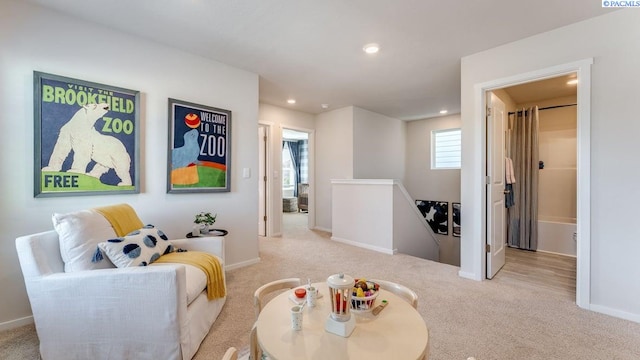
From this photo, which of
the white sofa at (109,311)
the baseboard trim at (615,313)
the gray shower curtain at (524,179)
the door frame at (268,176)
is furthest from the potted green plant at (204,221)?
the gray shower curtain at (524,179)

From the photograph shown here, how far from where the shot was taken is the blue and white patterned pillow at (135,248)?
1.75 metres

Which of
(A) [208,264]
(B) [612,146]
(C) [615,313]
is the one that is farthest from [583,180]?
(A) [208,264]

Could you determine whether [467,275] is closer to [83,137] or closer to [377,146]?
[377,146]

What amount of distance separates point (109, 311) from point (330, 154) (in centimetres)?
437

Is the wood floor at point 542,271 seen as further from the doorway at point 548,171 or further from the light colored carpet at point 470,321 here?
the light colored carpet at point 470,321

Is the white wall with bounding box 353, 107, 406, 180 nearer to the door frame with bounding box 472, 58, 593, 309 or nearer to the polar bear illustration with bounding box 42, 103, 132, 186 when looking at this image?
the door frame with bounding box 472, 58, 593, 309

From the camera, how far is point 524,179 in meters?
4.13

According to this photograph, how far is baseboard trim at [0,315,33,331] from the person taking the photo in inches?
76.3

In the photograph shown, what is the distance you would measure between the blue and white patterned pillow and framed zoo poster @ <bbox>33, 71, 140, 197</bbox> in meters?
0.71

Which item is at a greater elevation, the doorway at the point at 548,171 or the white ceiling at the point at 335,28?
the white ceiling at the point at 335,28

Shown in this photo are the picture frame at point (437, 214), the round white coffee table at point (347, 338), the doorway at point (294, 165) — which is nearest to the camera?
the round white coffee table at point (347, 338)

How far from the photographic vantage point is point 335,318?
3.67 ft

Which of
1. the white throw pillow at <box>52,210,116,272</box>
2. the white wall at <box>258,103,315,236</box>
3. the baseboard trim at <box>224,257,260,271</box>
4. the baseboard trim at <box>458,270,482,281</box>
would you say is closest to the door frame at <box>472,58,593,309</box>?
the baseboard trim at <box>458,270,482,281</box>

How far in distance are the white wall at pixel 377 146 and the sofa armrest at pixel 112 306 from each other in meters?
3.95
